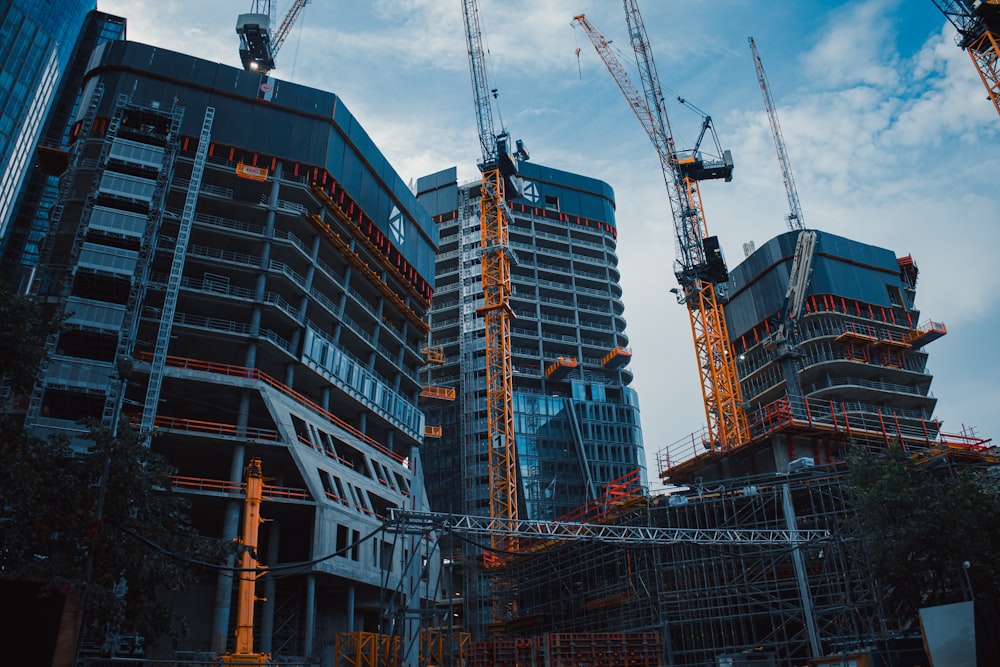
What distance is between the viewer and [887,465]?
3072 centimetres

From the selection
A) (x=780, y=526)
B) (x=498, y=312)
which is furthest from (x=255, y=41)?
(x=780, y=526)

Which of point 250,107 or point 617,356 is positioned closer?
point 250,107

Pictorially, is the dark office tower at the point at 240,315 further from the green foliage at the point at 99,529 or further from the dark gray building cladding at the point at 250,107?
the green foliage at the point at 99,529

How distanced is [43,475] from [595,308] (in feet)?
308

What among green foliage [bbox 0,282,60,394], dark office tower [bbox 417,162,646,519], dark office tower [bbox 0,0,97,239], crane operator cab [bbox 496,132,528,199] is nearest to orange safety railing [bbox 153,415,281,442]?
green foliage [bbox 0,282,60,394]

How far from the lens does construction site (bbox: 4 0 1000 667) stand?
37.1 m

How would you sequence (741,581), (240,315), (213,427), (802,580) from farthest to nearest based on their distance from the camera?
(240,315), (213,427), (741,581), (802,580)

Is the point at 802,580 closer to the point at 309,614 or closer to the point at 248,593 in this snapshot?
the point at 248,593

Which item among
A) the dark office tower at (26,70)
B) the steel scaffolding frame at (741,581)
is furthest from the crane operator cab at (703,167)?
the dark office tower at (26,70)

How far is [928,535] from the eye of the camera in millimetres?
28484

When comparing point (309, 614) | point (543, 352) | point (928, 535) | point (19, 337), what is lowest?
point (309, 614)

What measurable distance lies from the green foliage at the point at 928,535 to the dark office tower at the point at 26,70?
12760cm

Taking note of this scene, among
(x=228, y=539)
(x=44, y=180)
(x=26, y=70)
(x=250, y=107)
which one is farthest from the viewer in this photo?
(x=44, y=180)

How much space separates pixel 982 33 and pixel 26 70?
12800 cm
